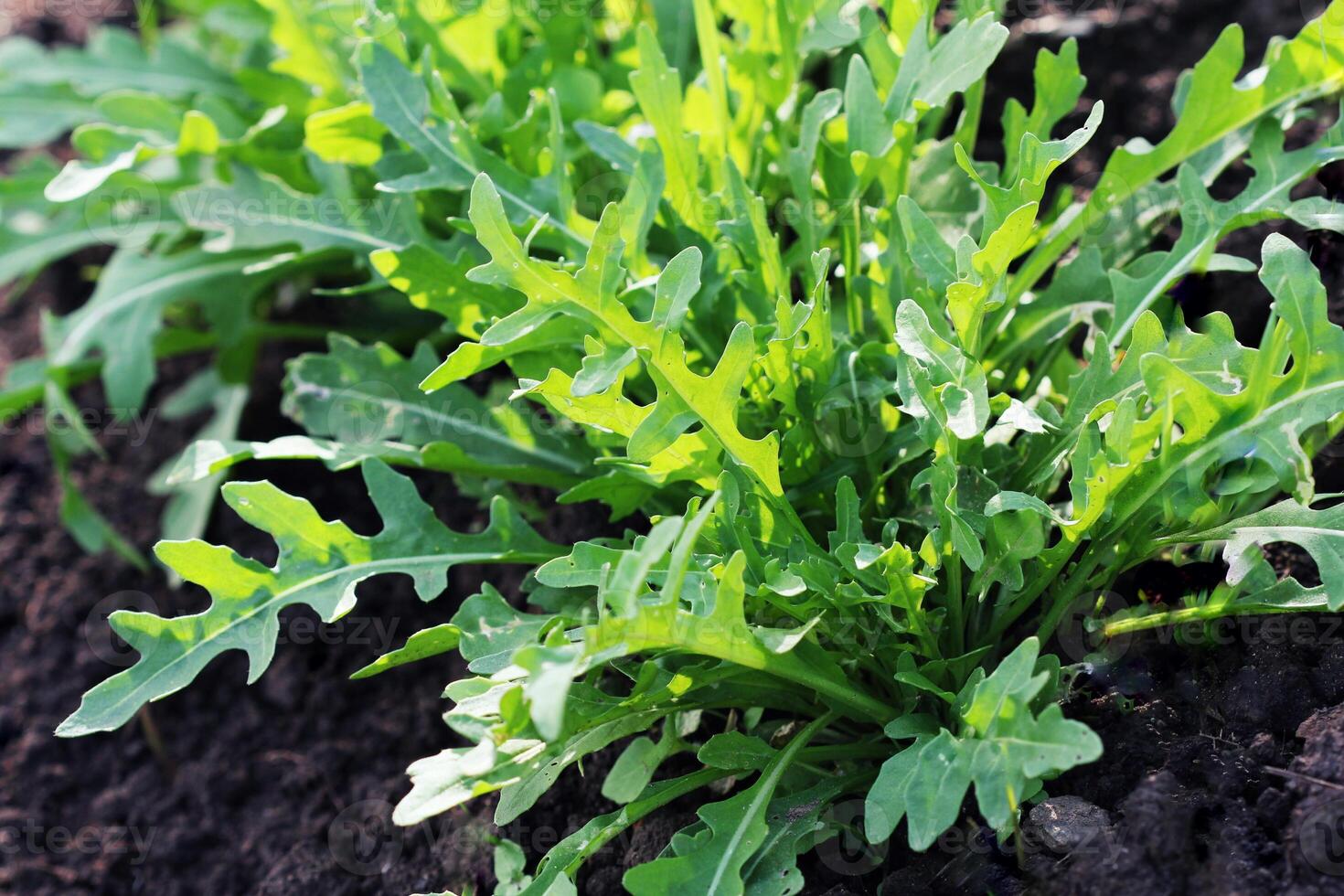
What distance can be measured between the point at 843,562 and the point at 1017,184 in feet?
1.72

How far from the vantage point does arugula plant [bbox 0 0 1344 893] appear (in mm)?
1417

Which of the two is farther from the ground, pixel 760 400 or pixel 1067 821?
pixel 760 400

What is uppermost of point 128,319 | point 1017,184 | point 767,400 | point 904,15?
point 904,15

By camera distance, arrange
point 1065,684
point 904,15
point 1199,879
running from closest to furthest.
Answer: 1. point 1199,879
2. point 1065,684
3. point 904,15

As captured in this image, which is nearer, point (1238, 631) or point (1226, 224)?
point (1238, 631)

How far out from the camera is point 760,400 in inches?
67.5

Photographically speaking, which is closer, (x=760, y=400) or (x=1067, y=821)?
(x=1067, y=821)

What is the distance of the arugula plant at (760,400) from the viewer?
1417mm

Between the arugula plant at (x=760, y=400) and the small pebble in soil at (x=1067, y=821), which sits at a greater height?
the arugula plant at (x=760, y=400)

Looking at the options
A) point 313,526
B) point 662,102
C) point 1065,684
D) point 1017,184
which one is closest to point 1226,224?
point 1017,184

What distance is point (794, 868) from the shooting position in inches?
56.2

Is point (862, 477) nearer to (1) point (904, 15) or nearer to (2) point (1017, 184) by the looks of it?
(2) point (1017, 184)

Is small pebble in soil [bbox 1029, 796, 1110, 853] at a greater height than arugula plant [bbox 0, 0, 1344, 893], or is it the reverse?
arugula plant [bbox 0, 0, 1344, 893]

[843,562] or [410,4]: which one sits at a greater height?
[410,4]
